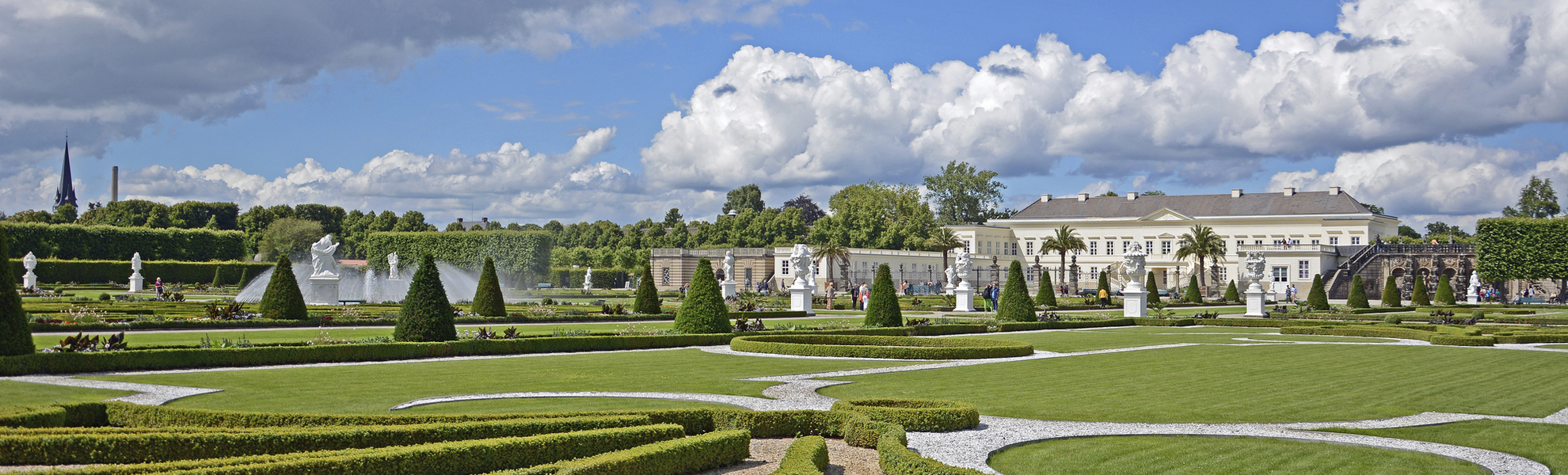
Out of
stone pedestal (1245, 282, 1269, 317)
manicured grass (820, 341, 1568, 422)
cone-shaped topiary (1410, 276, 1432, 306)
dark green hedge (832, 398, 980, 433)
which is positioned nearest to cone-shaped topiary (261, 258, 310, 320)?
manicured grass (820, 341, 1568, 422)

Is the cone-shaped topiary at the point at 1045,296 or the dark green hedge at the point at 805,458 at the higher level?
the cone-shaped topiary at the point at 1045,296

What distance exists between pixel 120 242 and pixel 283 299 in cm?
4811

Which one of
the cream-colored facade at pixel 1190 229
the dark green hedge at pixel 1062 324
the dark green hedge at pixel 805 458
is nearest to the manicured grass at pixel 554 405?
the dark green hedge at pixel 805 458

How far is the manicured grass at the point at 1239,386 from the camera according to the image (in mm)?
10922

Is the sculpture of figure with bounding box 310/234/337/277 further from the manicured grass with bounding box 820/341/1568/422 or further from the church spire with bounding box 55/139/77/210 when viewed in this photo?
the church spire with bounding box 55/139/77/210

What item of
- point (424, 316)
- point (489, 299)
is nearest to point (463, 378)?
point (424, 316)

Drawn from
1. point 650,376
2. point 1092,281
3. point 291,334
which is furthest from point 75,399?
point 1092,281

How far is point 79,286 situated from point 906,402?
176ft

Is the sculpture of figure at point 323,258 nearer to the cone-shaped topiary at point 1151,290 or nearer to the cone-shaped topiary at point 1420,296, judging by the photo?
the cone-shaped topiary at point 1151,290

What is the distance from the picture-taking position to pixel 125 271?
56.9 meters

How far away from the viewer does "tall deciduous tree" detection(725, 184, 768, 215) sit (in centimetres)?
11212

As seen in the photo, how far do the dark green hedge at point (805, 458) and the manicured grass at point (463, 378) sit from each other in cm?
419

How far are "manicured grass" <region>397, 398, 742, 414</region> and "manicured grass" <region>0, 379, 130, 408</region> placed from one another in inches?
129

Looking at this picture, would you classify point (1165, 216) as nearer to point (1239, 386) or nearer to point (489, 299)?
point (489, 299)
